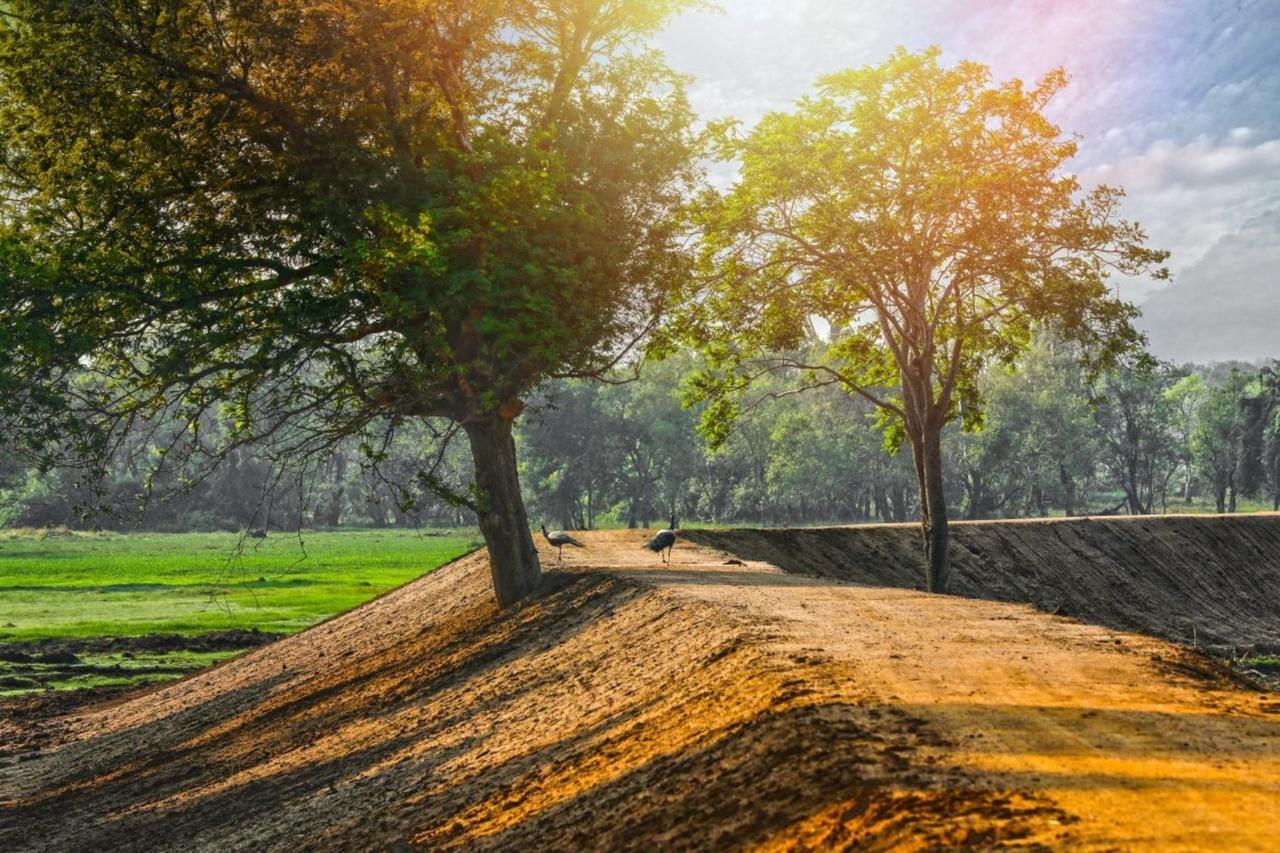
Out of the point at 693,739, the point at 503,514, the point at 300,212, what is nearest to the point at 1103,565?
the point at 503,514

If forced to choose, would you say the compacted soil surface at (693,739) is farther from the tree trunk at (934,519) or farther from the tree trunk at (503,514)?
the tree trunk at (934,519)

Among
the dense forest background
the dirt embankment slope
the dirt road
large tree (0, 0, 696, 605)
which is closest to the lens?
the dirt road

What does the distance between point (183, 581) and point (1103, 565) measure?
41.5 meters

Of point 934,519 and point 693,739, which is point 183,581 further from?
point 693,739

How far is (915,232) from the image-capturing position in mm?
26672

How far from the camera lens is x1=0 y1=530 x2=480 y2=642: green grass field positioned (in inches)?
1571

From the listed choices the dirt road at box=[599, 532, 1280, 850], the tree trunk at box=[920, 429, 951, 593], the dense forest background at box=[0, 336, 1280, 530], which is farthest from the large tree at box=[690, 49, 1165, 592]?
the dense forest background at box=[0, 336, 1280, 530]

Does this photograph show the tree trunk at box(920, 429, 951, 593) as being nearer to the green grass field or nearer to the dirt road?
the dirt road

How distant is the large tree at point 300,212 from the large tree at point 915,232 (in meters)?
6.12

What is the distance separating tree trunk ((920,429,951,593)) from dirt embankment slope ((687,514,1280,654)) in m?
3.01

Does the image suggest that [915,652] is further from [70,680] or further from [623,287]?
[70,680]

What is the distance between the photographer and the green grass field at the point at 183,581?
39.9 meters

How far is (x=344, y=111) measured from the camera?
19.8 m

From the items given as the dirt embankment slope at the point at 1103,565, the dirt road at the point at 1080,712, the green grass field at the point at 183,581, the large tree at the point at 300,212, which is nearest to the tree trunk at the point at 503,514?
the large tree at the point at 300,212
